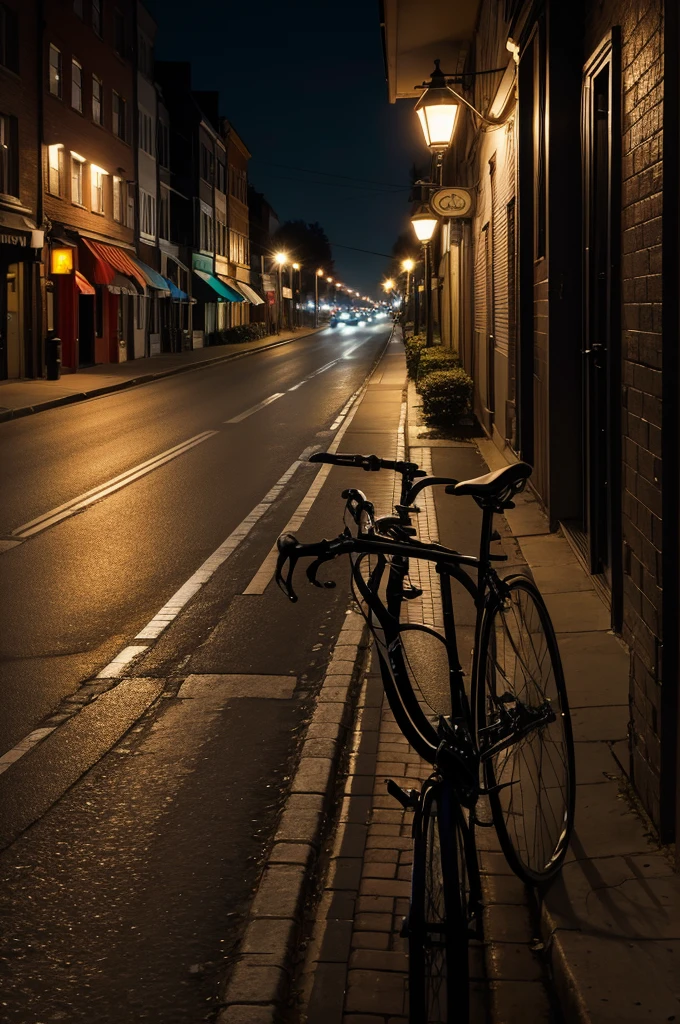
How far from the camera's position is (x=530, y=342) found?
12047 mm

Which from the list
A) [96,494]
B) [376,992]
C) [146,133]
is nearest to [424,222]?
[96,494]

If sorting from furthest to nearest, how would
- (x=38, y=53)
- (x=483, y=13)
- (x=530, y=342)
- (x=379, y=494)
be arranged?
1. (x=38, y=53)
2. (x=483, y=13)
3. (x=379, y=494)
4. (x=530, y=342)

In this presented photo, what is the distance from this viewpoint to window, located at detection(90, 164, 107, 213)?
125ft

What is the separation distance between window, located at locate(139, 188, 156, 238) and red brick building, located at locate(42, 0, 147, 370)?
1.96 m

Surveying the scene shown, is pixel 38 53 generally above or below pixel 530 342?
above

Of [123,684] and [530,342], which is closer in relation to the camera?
[123,684]

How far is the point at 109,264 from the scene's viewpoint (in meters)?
37.8

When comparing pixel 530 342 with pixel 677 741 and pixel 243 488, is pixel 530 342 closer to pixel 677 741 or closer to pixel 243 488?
pixel 243 488

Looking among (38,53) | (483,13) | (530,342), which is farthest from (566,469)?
(38,53)

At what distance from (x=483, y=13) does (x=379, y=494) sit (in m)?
9.50

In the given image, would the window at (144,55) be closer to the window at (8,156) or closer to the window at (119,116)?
the window at (119,116)

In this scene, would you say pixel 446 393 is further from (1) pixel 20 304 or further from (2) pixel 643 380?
(1) pixel 20 304

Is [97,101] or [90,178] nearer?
[90,178]

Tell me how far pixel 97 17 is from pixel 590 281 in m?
33.9
